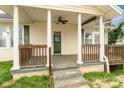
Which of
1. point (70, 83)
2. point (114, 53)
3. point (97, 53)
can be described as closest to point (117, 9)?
point (97, 53)

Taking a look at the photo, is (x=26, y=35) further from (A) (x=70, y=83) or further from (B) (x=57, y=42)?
(A) (x=70, y=83)

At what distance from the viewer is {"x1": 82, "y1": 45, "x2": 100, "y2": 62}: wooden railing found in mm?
7879

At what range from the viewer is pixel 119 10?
7645 mm

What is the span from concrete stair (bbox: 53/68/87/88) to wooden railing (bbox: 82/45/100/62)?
125 cm

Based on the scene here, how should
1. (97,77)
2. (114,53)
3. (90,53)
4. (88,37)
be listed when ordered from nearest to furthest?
(97,77) < (90,53) < (114,53) < (88,37)

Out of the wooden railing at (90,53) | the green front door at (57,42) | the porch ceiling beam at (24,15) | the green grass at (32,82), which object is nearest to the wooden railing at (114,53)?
the wooden railing at (90,53)

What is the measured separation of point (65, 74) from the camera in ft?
20.8

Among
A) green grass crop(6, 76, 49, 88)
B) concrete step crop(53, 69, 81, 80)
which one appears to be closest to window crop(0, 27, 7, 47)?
green grass crop(6, 76, 49, 88)

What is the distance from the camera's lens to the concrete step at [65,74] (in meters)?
6.16

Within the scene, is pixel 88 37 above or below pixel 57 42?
above

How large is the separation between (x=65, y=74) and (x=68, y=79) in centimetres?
28

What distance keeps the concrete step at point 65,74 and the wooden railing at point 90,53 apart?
1.36 metres

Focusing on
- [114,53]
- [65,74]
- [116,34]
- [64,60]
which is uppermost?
[116,34]

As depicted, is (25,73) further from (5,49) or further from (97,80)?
(5,49)
